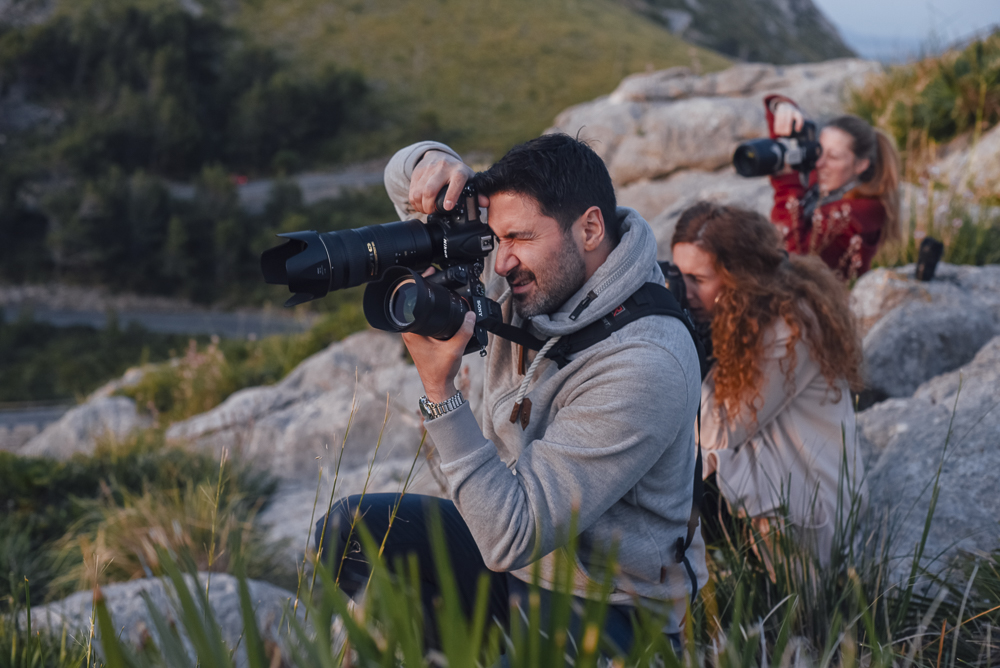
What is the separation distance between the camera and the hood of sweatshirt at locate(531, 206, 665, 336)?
71.2 inches

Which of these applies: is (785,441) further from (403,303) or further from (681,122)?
(681,122)

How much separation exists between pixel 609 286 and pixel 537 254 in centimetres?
23

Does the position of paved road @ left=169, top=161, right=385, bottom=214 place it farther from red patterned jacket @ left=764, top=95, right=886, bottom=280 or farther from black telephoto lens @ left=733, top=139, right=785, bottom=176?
black telephoto lens @ left=733, top=139, right=785, bottom=176

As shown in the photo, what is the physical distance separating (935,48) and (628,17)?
174 feet

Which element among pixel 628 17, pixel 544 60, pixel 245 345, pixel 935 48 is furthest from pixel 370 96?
pixel 935 48

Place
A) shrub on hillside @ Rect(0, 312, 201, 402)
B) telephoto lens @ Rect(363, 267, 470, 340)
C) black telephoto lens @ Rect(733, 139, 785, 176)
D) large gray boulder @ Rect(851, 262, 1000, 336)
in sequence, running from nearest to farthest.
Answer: telephoto lens @ Rect(363, 267, 470, 340) < black telephoto lens @ Rect(733, 139, 785, 176) < large gray boulder @ Rect(851, 262, 1000, 336) < shrub on hillside @ Rect(0, 312, 201, 402)

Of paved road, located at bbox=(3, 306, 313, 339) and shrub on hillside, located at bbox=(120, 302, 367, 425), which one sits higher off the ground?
shrub on hillside, located at bbox=(120, 302, 367, 425)

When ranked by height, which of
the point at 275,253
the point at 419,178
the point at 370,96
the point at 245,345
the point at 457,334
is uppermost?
the point at 370,96

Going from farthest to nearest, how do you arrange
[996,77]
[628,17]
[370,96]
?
[628,17] → [370,96] → [996,77]

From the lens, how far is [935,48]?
7234mm

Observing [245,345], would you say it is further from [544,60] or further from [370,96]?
[544,60]

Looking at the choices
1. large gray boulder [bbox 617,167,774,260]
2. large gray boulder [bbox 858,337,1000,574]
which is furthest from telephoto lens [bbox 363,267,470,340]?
large gray boulder [bbox 617,167,774,260]

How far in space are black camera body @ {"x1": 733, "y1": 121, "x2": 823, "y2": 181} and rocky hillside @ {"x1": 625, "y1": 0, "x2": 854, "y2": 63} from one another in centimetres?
6069

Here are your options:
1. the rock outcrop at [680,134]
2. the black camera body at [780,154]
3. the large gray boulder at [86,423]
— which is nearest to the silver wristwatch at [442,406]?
the black camera body at [780,154]
